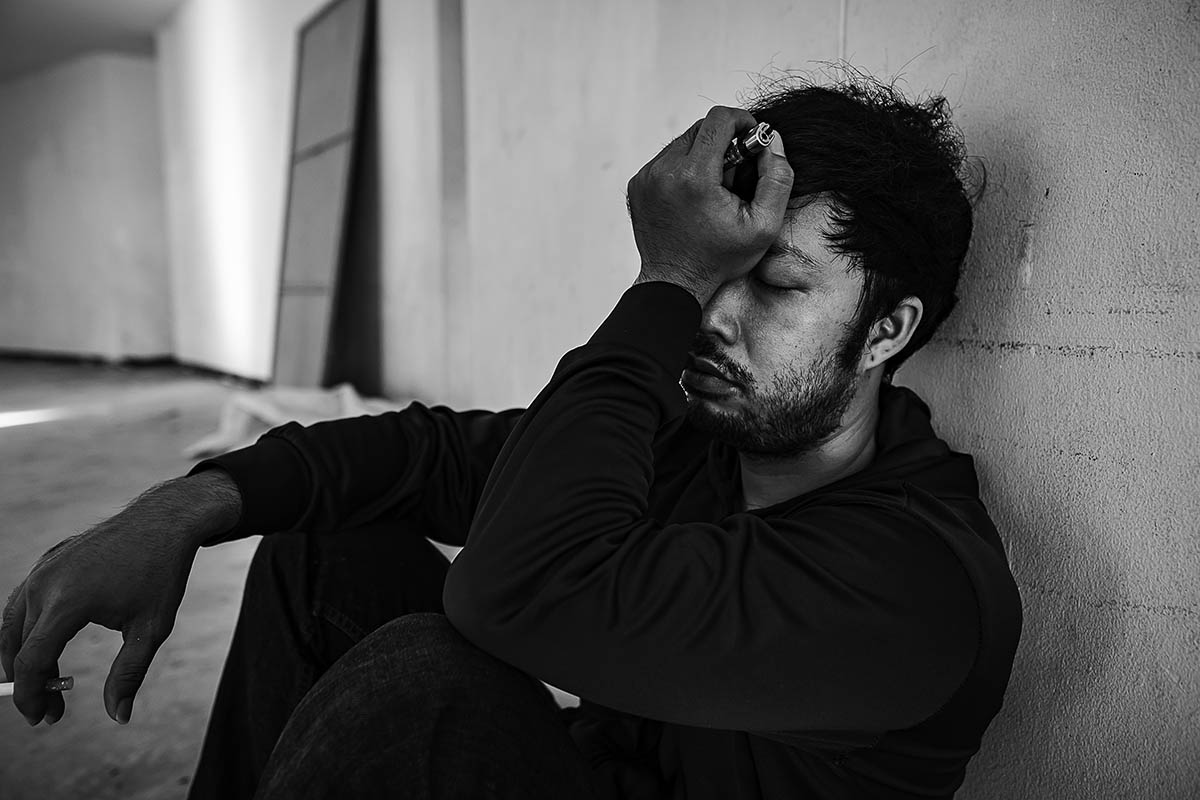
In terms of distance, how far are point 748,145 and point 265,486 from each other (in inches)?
28.4

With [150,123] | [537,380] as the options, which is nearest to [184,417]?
[537,380]

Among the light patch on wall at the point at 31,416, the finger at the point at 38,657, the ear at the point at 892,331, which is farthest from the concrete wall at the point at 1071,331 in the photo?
the light patch on wall at the point at 31,416

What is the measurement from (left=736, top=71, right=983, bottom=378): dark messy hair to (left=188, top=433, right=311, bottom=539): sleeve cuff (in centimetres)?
68

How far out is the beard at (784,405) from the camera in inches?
41.9

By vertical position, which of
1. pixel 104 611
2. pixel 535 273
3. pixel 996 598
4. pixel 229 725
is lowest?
pixel 229 725

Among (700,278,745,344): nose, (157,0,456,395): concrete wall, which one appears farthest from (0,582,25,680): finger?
(157,0,456,395): concrete wall

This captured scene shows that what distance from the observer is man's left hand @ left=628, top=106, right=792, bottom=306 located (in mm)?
926

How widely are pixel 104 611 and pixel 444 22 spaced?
10.8 feet

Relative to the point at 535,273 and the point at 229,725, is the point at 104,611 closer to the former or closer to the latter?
the point at 229,725

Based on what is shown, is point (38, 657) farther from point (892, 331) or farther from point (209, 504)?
point (892, 331)

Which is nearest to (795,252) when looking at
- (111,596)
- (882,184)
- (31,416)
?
(882,184)

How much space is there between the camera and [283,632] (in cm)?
113

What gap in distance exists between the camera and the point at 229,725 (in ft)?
3.77

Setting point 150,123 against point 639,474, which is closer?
point 639,474
